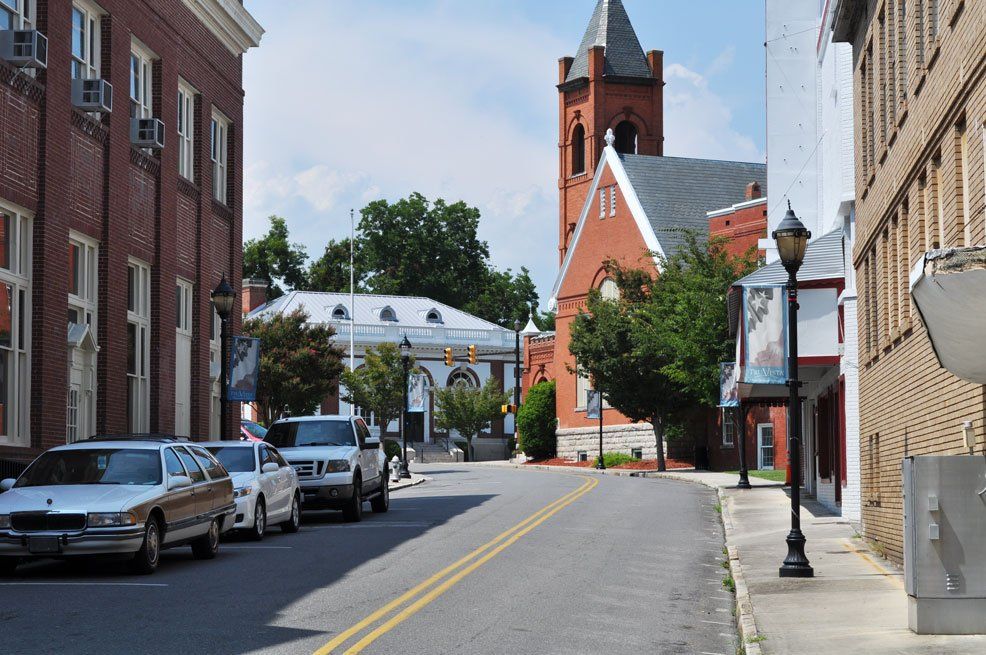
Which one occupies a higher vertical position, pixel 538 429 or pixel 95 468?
pixel 95 468

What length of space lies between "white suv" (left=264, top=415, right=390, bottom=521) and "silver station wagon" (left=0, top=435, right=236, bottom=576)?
5948mm

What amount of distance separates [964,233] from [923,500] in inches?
119

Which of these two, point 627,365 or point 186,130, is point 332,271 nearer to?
point 627,365

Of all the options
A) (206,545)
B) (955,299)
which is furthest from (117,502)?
(955,299)

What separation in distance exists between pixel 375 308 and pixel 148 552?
3045 inches

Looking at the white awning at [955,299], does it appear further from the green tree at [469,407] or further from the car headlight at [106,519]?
the green tree at [469,407]

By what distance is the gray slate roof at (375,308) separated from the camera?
3499 inches

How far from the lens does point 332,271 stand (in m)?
108

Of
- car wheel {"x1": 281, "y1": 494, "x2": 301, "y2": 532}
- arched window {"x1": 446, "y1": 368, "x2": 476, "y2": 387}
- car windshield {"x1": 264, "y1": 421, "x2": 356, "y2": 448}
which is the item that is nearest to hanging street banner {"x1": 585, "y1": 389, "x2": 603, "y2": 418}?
arched window {"x1": 446, "y1": 368, "x2": 476, "y2": 387}

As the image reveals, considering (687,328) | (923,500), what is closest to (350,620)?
(923,500)

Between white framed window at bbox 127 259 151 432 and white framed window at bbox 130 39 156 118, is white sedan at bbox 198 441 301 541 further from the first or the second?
white framed window at bbox 130 39 156 118

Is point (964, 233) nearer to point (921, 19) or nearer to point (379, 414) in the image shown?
point (921, 19)

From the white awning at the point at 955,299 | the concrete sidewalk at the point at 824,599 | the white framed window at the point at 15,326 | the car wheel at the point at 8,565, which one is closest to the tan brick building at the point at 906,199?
the concrete sidewalk at the point at 824,599

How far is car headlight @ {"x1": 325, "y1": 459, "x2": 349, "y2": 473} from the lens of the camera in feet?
81.1
